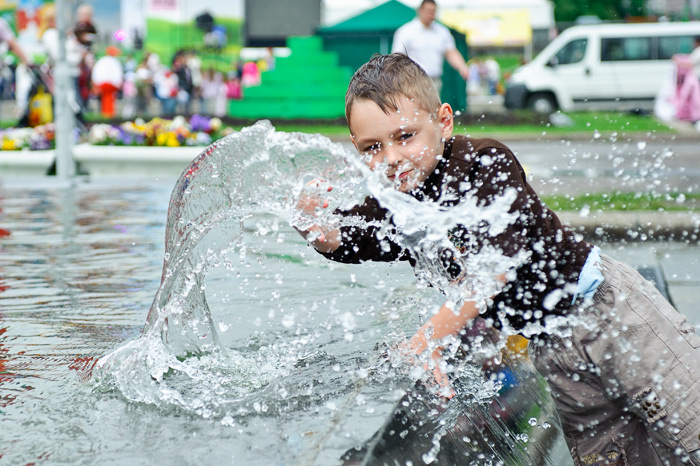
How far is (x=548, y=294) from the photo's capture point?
256 centimetres

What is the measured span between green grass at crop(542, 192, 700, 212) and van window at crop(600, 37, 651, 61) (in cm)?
1585

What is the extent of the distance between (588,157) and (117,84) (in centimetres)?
1074

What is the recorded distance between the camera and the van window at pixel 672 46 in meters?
22.0

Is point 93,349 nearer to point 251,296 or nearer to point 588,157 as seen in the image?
point 251,296

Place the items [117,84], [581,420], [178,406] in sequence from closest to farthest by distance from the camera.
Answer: [178,406] < [581,420] < [117,84]

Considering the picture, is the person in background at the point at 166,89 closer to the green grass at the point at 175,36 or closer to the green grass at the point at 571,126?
the green grass at the point at 571,126

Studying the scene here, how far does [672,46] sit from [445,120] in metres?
21.4

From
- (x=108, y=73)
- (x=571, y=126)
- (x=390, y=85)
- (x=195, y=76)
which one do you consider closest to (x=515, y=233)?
(x=390, y=85)

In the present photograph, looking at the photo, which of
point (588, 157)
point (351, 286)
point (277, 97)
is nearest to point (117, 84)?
point (277, 97)

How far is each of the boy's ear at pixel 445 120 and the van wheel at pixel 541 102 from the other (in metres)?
20.5

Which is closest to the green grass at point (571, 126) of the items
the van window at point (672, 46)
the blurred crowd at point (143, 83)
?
the van window at point (672, 46)

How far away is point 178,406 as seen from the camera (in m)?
2.43

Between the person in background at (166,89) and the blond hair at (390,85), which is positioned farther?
the person in background at (166,89)

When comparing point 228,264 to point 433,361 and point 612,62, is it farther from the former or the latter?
point 612,62
